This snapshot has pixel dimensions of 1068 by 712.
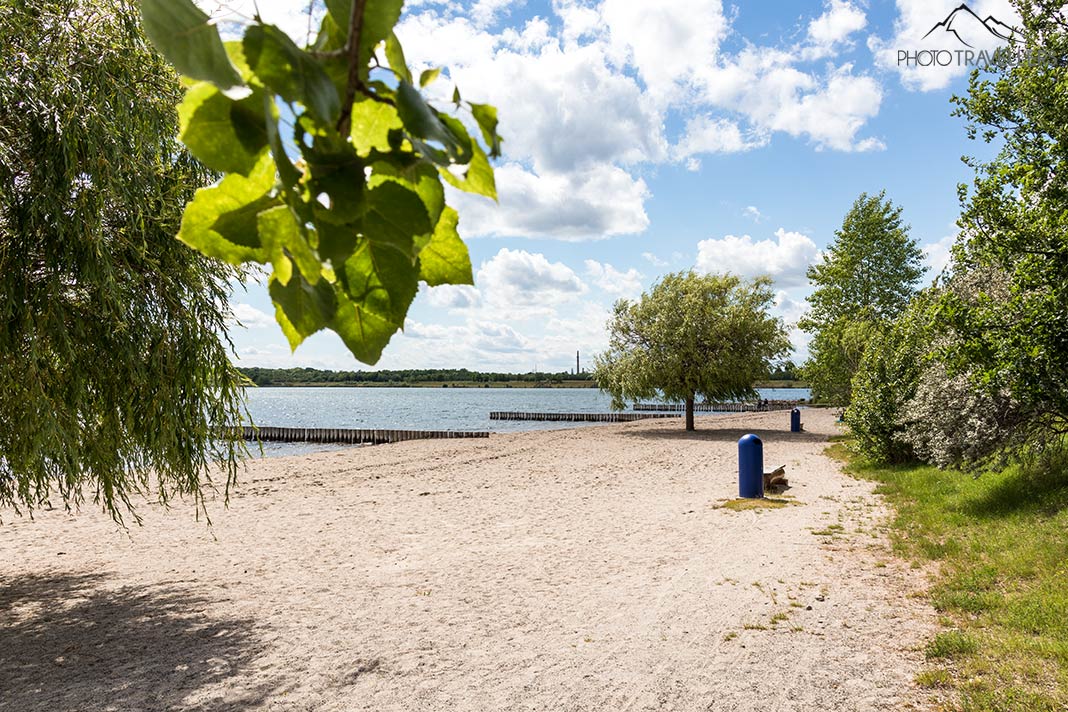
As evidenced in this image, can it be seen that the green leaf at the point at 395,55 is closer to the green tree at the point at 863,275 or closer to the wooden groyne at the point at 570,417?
the green tree at the point at 863,275

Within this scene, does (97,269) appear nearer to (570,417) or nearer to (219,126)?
(219,126)

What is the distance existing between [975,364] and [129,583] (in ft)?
40.9

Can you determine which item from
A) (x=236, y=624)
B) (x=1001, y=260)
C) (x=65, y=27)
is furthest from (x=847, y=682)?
(x=65, y=27)

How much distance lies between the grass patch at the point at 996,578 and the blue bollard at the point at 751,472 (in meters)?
2.61

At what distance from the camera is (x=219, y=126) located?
0.54 m

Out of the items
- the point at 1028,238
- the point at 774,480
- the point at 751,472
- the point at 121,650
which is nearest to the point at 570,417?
the point at 774,480

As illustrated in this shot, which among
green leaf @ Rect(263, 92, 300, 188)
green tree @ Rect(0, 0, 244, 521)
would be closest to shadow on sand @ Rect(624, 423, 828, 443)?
green tree @ Rect(0, 0, 244, 521)

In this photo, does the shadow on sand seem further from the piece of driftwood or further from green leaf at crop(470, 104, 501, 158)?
green leaf at crop(470, 104, 501, 158)

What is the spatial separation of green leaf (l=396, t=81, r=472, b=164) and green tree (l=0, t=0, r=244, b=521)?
6602 mm

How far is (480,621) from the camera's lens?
781 centimetres

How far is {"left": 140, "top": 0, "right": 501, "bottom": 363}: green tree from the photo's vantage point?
488 mm

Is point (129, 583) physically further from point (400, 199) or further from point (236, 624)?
point (400, 199)

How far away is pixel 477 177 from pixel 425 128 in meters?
0.11

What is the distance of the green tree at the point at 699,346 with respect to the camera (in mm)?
35250
